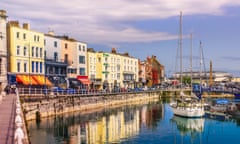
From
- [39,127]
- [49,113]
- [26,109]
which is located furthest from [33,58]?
[39,127]

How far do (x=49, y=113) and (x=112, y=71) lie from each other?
5530 centimetres

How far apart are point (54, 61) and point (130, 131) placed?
125ft

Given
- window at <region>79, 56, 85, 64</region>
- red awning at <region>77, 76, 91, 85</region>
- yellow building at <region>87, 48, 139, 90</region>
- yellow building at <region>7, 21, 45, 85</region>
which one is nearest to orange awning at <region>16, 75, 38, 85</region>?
yellow building at <region>7, 21, 45, 85</region>

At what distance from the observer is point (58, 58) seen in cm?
8400

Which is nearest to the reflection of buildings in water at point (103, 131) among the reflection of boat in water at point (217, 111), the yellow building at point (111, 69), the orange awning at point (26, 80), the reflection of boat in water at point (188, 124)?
the reflection of boat in water at point (188, 124)

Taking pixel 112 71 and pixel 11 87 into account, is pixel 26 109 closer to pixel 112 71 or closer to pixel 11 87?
pixel 11 87

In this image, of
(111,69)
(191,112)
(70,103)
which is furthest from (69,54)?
→ (191,112)

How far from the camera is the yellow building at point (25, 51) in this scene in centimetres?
6731

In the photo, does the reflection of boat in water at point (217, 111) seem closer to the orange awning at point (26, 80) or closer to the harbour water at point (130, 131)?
the harbour water at point (130, 131)

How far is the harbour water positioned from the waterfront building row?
14784 millimetres

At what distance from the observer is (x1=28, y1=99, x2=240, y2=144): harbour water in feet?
131

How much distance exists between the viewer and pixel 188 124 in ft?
182

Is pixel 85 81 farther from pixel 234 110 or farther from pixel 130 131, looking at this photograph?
pixel 130 131

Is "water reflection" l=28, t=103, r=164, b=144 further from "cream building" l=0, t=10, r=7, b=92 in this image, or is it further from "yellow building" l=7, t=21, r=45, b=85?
"yellow building" l=7, t=21, r=45, b=85
